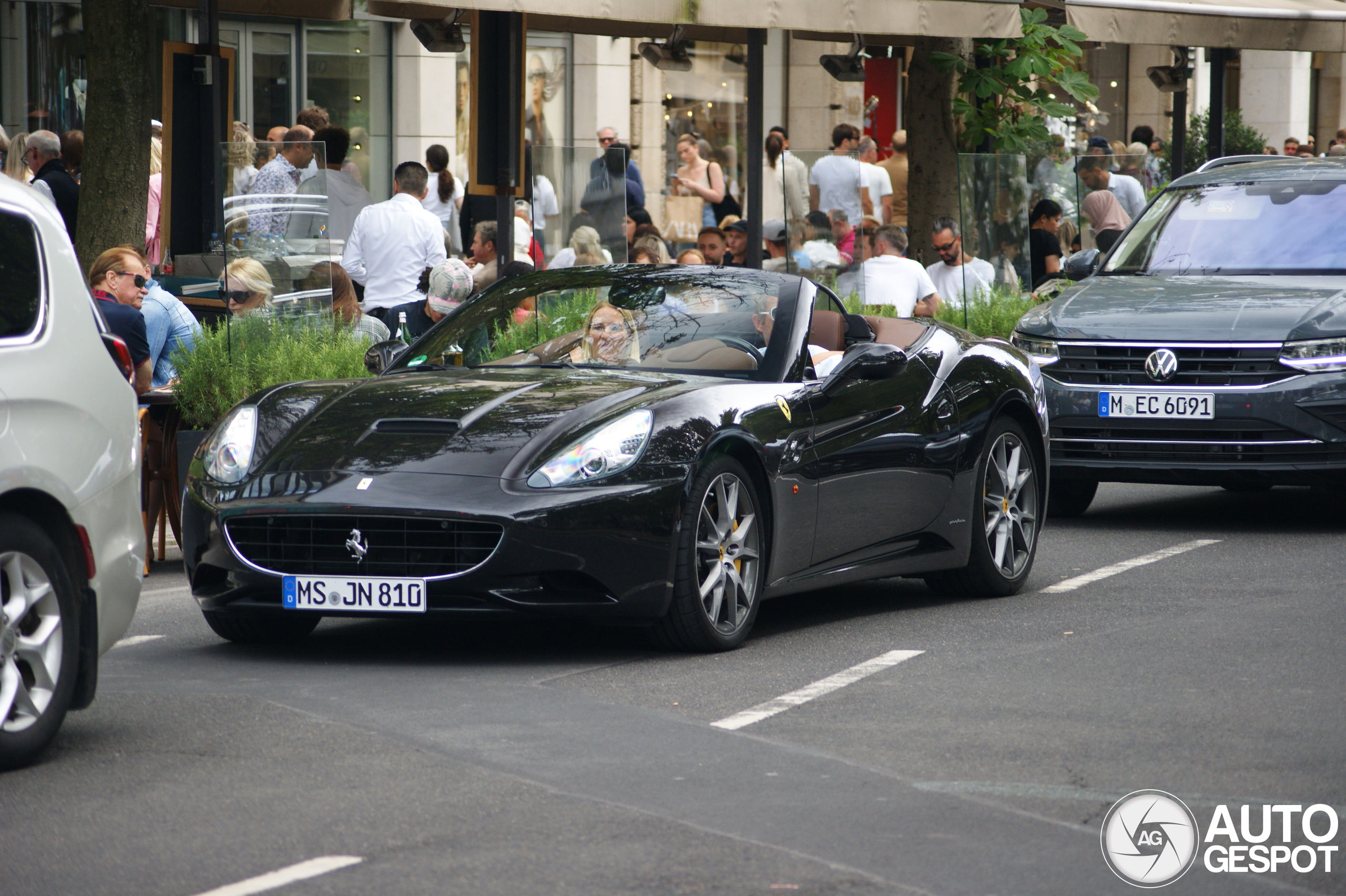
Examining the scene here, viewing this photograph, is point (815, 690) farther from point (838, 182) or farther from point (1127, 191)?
point (1127, 191)

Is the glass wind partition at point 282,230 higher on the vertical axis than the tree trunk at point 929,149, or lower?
lower

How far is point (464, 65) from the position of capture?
2645 centimetres

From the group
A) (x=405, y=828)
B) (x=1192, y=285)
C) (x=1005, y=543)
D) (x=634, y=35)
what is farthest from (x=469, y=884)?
(x=634, y=35)

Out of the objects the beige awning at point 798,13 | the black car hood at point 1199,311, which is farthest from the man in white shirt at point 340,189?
the black car hood at point 1199,311

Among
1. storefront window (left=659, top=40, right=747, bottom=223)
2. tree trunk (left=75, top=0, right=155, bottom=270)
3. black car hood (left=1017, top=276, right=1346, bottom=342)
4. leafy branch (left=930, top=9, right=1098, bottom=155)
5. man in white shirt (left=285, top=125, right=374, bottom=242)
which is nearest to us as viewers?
black car hood (left=1017, top=276, right=1346, bottom=342)

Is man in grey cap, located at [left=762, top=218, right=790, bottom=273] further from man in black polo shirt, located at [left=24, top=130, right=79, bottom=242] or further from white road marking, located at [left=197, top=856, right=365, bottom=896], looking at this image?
white road marking, located at [left=197, top=856, right=365, bottom=896]

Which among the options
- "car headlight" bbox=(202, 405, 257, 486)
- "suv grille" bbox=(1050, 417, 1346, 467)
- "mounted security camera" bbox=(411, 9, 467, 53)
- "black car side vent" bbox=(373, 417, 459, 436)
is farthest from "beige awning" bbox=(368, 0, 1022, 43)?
"black car side vent" bbox=(373, 417, 459, 436)

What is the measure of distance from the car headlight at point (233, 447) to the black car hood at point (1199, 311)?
5482 mm

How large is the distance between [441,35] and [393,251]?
2.08m

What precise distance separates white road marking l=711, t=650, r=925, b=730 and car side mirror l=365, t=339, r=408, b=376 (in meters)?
2.33

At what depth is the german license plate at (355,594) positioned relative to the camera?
707 centimetres

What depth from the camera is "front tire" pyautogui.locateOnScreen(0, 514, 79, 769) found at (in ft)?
18.6

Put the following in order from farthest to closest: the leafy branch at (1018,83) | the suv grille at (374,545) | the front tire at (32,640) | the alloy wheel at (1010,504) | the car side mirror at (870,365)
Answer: the leafy branch at (1018,83)
the alloy wheel at (1010,504)
the car side mirror at (870,365)
the suv grille at (374,545)
the front tire at (32,640)

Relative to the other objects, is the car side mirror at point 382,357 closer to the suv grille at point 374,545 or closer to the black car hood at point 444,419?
the black car hood at point 444,419
